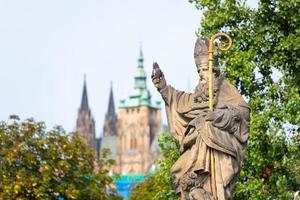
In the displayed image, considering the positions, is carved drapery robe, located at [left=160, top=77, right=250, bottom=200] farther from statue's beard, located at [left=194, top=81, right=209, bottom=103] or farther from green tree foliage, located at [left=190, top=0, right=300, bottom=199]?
green tree foliage, located at [left=190, top=0, right=300, bottom=199]

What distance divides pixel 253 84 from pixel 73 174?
41.6 ft

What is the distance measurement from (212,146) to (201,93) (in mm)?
934

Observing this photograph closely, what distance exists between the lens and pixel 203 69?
1321 cm

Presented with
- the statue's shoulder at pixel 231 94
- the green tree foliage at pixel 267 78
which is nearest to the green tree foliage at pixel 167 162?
the green tree foliage at pixel 267 78

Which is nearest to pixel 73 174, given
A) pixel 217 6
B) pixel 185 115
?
pixel 217 6

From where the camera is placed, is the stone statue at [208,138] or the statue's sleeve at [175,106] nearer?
the stone statue at [208,138]

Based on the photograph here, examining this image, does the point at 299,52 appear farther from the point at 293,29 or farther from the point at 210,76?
the point at 210,76

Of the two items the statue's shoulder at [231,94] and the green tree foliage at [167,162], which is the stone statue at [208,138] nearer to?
the statue's shoulder at [231,94]

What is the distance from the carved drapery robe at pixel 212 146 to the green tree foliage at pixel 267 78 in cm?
1217

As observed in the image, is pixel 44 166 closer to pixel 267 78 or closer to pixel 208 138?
pixel 267 78

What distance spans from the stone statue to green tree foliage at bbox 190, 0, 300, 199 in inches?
475

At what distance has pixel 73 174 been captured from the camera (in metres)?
37.8

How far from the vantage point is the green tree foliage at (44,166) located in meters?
35.6

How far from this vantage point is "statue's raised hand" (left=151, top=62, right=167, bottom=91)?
1328cm
